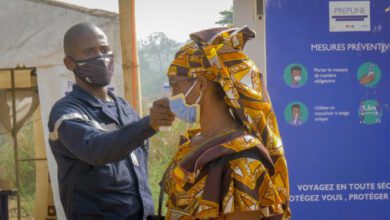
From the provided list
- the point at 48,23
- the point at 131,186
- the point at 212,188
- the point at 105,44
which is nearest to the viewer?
the point at 212,188

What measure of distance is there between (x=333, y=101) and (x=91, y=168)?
6.31 ft

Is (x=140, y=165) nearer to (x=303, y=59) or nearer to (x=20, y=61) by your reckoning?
(x=303, y=59)

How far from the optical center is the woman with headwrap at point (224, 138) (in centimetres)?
222

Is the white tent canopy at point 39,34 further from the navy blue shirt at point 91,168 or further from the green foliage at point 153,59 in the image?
the green foliage at point 153,59

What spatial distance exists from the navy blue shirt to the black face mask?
0.07 m

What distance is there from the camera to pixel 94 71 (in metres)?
3.09

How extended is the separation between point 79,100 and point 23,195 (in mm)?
8297

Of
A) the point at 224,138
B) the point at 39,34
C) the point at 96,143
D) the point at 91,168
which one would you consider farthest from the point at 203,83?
the point at 39,34

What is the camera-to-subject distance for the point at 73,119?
9.08 feet

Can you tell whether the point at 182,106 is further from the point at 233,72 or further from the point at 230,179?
the point at 230,179

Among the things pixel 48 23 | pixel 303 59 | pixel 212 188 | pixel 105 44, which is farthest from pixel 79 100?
pixel 48 23

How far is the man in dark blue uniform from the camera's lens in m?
2.54

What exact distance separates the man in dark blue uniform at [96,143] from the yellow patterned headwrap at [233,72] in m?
0.21

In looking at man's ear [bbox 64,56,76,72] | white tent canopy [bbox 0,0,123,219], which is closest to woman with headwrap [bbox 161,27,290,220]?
man's ear [bbox 64,56,76,72]
